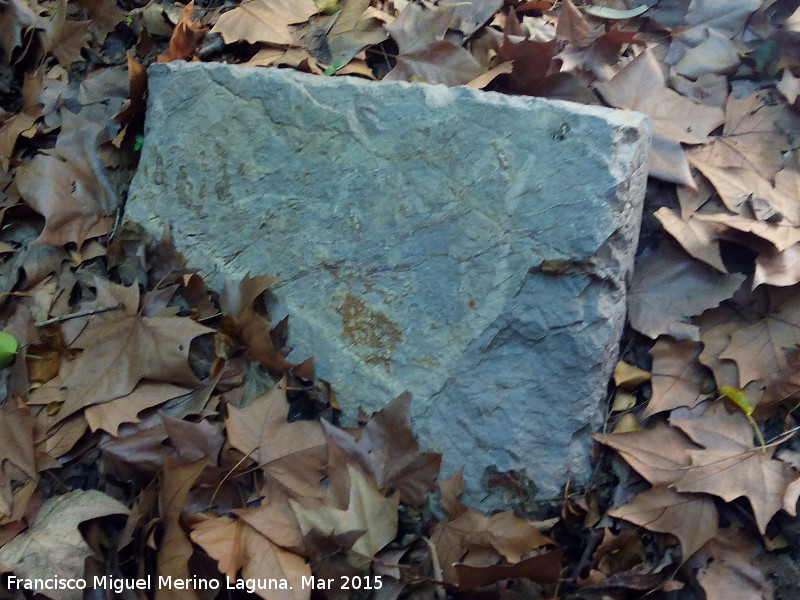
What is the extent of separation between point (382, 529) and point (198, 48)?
61.4 inches

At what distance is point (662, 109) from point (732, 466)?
94 cm

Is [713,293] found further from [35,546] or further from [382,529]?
[35,546]

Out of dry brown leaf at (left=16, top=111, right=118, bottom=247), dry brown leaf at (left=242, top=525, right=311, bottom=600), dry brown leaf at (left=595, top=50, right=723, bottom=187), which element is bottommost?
dry brown leaf at (left=242, top=525, right=311, bottom=600)

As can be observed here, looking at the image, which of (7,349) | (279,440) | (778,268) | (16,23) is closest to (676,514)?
(778,268)

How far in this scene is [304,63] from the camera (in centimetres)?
186

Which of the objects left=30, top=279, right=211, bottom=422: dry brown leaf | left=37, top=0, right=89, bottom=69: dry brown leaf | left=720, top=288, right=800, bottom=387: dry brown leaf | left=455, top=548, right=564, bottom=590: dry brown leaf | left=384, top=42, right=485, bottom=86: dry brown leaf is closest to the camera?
left=455, top=548, right=564, bottom=590: dry brown leaf

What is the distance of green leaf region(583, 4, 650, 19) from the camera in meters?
1.96

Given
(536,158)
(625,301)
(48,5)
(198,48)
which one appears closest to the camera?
(536,158)

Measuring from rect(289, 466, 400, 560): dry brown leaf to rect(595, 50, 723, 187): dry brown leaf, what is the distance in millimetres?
1081

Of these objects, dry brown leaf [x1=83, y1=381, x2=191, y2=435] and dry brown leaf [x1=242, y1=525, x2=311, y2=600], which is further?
dry brown leaf [x1=83, y1=381, x2=191, y2=435]

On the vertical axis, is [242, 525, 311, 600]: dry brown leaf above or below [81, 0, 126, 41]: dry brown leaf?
below

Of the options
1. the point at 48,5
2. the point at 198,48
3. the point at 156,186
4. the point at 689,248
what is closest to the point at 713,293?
the point at 689,248

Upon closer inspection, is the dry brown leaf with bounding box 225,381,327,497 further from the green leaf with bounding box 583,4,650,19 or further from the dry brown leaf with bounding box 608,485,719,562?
the green leaf with bounding box 583,4,650,19

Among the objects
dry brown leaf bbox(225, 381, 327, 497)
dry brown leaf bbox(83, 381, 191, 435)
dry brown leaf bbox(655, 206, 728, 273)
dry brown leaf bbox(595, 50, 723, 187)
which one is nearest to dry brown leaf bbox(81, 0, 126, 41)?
dry brown leaf bbox(83, 381, 191, 435)
